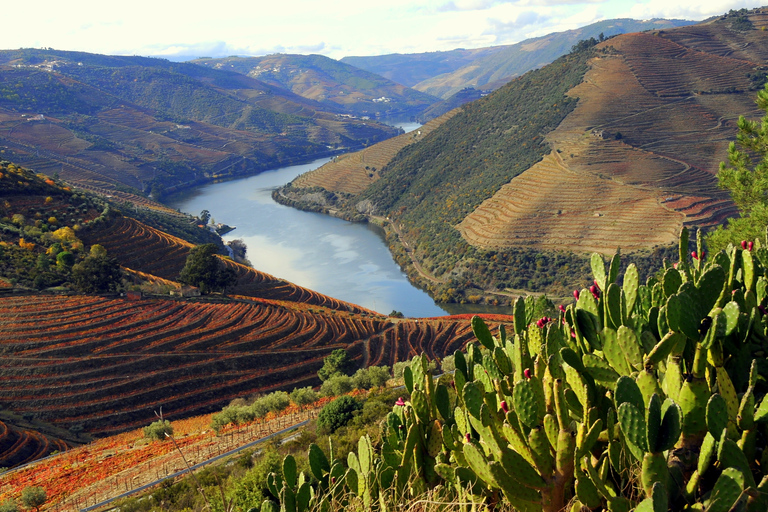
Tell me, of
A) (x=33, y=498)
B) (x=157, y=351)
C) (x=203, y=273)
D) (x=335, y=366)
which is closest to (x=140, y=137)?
(x=203, y=273)

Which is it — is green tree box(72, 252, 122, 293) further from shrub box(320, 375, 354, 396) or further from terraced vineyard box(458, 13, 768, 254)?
terraced vineyard box(458, 13, 768, 254)

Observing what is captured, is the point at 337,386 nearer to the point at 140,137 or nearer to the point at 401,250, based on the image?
the point at 401,250

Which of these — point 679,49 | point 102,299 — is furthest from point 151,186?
point 679,49

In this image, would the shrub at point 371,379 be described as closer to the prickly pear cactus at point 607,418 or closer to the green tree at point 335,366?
the green tree at point 335,366

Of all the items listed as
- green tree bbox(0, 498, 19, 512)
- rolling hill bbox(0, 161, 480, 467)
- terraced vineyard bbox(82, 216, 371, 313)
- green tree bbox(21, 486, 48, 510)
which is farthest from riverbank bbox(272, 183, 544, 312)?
green tree bbox(0, 498, 19, 512)

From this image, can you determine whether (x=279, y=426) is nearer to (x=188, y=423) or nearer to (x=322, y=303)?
(x=188, y=423)

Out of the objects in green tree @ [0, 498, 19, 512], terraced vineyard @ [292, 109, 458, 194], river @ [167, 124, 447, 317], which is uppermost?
terraced vineyard @ [292, 109, 458, 194]
